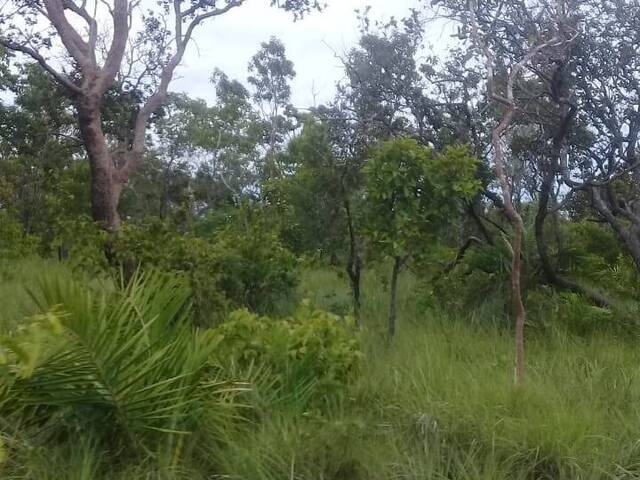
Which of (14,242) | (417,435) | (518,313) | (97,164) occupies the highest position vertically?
(97,164)

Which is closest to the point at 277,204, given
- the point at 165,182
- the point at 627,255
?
the point at 627,255

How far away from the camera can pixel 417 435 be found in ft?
13.5

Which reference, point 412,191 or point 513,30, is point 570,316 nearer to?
point 412,191

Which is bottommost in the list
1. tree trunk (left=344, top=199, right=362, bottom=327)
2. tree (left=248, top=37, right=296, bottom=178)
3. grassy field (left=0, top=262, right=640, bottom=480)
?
grassy field (left=0, top=262, right=640, bottom=480)

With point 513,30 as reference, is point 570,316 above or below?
below

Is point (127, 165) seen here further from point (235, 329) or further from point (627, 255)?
point (627, 255)

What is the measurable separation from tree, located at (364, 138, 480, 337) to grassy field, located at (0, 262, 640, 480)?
1.22 meters

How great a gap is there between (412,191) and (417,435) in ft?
8.56

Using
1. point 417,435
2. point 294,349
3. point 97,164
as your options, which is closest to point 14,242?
point 97,164

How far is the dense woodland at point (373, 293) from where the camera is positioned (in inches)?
148

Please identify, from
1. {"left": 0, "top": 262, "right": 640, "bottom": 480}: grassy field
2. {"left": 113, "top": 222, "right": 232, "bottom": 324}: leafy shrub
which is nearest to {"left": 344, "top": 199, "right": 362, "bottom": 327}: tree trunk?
{"left": 113, "top": 222, "right": 232, "bottom": 324}: leafy shrub

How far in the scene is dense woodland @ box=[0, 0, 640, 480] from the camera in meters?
3.77

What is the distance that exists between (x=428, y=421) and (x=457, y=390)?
45 centimetres

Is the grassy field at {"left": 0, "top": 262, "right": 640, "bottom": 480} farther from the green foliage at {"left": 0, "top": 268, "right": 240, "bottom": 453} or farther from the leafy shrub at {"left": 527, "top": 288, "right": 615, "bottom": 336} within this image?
the leafy shrub at {"left": 527, "top": 288, "right": 615, "bottom": 336}
